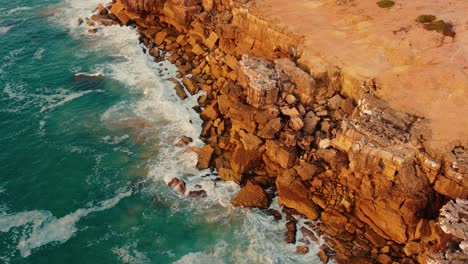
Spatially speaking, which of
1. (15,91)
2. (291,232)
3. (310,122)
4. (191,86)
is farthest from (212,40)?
(291,232)

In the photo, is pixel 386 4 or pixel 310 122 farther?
pixel 386 4

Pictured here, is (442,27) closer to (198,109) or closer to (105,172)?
(198,109)

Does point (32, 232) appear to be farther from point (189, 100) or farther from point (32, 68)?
point (32, 68)

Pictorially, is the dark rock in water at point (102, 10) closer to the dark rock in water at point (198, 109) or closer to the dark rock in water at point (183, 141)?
the dark rock in water at point (198, 109)

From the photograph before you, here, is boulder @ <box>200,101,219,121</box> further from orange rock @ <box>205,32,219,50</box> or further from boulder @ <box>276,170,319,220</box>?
boulder @ <box>276,170,319,220</box>

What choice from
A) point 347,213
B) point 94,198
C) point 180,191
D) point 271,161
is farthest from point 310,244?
point 94,198

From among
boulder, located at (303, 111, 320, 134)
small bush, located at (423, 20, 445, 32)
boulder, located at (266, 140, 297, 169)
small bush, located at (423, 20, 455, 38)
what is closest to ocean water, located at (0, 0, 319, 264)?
boulder, located at (266, 140, 297, 169)

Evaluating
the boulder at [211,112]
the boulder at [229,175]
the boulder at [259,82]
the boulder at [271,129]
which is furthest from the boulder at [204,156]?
the boulder at [259,82]
